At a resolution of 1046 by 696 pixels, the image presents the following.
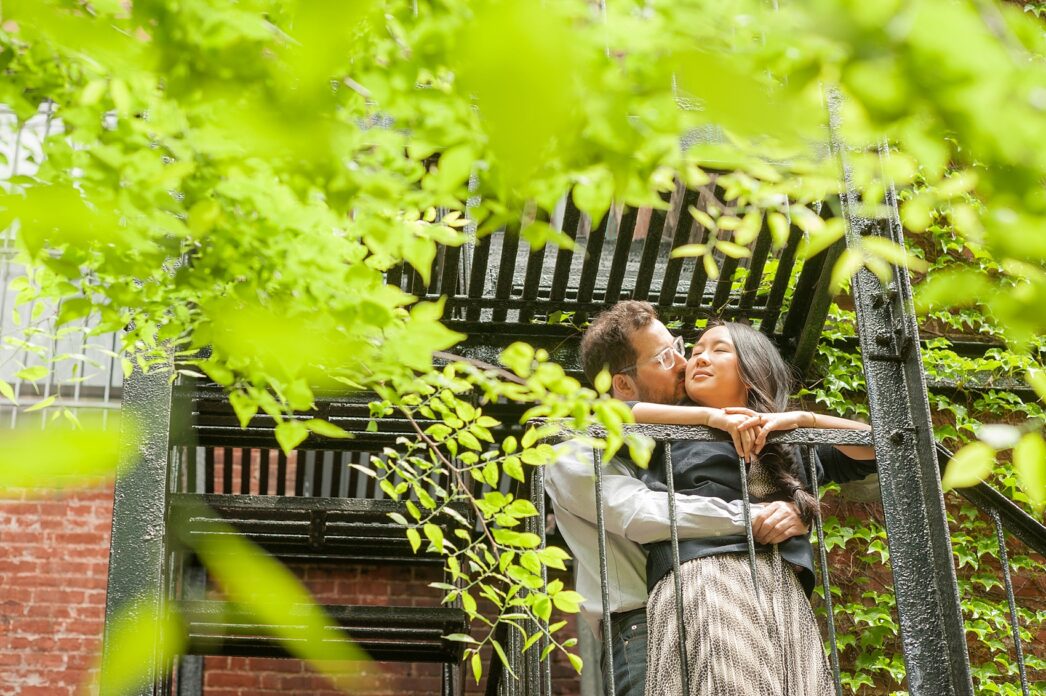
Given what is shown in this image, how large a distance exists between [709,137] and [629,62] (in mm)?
1985

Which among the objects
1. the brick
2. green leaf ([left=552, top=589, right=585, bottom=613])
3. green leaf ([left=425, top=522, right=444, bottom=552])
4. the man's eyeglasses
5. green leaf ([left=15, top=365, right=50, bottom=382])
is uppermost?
the man's eyeglasses

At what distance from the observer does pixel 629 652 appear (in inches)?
117

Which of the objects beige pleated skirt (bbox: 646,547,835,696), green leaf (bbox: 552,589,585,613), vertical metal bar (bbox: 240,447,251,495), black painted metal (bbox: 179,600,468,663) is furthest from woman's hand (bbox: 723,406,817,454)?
vertical metal bar (bbox: 240,447,251,495)

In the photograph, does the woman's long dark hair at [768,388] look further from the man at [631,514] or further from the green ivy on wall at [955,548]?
the green ivy on wall at [955,548]

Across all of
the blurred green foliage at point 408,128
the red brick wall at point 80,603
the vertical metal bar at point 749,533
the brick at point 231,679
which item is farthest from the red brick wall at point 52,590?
the blurred green foliage at point 408,128

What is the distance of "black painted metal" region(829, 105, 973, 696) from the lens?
268 centimetres

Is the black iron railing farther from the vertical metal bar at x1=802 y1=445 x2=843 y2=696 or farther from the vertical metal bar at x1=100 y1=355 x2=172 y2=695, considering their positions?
the vertical metal bar at x1=100 y1=355 x2=172 y2=695

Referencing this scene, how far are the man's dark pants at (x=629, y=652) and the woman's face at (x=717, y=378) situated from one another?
0.69 meters

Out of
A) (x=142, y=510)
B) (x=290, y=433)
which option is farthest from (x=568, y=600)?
(x=142, y=510)

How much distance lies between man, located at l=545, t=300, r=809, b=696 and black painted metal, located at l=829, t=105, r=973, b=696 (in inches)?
11.8

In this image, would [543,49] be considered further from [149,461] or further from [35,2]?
[149,461]

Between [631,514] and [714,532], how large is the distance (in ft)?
0.76

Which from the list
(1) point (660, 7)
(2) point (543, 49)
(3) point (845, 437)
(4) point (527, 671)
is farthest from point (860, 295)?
(2) point (543, 49)

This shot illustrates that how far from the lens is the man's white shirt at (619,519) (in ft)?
9.67
